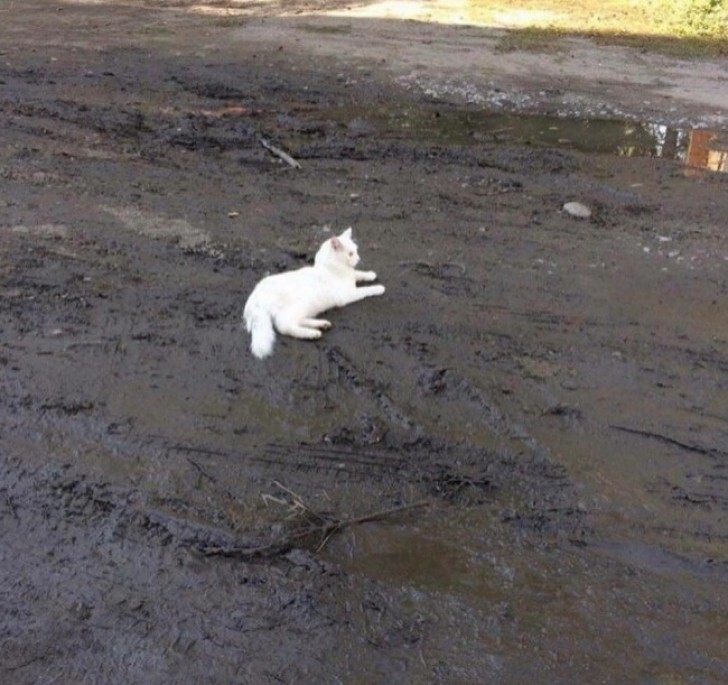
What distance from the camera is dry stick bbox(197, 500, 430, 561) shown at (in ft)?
12.7

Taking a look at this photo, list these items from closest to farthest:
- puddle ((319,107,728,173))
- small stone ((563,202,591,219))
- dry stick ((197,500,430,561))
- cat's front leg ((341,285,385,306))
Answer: dry stick ((197,500,430,561)), cat's front leg ((341,285,385,306)), small stone ((563,202,591,219)), puddle ((319,107,728,173))

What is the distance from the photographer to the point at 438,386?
16.4ft

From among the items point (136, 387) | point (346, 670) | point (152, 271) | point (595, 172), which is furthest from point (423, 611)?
point (595, 172)

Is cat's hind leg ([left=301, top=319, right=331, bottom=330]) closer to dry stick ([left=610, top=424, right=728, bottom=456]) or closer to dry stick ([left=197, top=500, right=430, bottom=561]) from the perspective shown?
dry stick ([left=197, top=500, right=430, bottom=561])

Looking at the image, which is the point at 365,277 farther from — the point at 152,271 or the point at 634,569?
the point at 634,569

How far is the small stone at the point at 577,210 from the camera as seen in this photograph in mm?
7402

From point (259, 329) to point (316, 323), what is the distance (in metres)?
0.41

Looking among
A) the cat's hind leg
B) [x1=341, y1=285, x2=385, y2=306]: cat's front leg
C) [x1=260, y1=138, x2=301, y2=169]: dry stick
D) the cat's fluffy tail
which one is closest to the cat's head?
[x1=341, y1=285, x2=385, y2=306]: cat's front leg

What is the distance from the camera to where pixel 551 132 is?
998 centimetres

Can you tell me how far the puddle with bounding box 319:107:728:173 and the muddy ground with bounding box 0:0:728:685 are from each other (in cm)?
56

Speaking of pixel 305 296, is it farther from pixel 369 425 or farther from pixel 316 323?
pixel 369 425

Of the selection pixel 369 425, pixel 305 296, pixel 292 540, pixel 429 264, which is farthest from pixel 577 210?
pixel 292 540

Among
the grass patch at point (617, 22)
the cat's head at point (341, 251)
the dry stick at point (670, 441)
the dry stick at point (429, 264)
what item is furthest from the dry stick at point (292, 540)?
the grass patch at point (617, 22)

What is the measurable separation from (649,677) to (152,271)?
4.49 m
